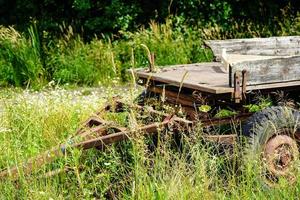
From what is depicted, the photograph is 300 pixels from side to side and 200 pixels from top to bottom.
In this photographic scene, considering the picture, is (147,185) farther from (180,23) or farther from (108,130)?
(180,23)

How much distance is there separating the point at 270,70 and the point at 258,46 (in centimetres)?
160

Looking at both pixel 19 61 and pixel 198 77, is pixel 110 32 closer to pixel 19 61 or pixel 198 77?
pixel 19 61

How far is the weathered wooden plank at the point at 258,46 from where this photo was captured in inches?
251

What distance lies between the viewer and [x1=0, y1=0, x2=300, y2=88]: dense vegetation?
1123 cm

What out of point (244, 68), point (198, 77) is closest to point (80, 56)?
point (198, 77)

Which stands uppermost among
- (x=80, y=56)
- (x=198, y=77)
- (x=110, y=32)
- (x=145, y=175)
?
(x=198, y=77)

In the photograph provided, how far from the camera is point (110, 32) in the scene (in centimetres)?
1305

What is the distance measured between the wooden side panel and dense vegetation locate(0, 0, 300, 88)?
5618 mm

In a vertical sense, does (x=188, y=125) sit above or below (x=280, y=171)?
above

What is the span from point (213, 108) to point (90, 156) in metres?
1.12

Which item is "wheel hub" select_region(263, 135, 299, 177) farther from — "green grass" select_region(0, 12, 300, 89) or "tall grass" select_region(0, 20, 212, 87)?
"tall grass" select_region(0, 20, 212, 87)

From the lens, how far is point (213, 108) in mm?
5691

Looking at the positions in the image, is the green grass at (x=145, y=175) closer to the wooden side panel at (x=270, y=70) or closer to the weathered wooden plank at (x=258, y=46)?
the wooden side panel at (x=270, y=70)

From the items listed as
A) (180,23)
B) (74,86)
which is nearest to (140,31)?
(180,23)
